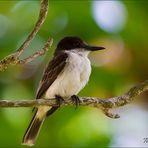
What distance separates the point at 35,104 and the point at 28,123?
4.15ft

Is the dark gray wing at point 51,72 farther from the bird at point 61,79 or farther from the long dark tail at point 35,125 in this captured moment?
the long dark tail at point 35,125

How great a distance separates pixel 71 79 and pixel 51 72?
22 cm

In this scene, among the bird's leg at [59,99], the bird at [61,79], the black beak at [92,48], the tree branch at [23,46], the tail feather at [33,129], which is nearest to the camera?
the tree branch at [23,46]

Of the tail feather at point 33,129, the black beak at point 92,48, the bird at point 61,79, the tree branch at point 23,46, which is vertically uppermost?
the tree branch at point 23,46

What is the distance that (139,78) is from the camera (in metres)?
5.54

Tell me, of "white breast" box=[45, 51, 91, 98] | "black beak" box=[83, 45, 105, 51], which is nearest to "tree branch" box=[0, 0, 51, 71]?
"white breast" box=[45, 51, 91, 98]

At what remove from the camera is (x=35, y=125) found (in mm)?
5785

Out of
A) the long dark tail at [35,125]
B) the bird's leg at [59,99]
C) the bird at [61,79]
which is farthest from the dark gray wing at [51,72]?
the bird's leg at [59,99]

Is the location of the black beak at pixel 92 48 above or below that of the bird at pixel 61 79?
above

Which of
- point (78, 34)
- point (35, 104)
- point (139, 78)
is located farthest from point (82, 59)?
point (35, 104)

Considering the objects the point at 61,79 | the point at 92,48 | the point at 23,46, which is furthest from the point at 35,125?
the point at 23,46

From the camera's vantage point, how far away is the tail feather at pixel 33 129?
553cm

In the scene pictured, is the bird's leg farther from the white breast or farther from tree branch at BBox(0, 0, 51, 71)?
tree branch at BBox(0, 0, 51, 71)

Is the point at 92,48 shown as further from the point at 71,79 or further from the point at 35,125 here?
the point at 35,125
